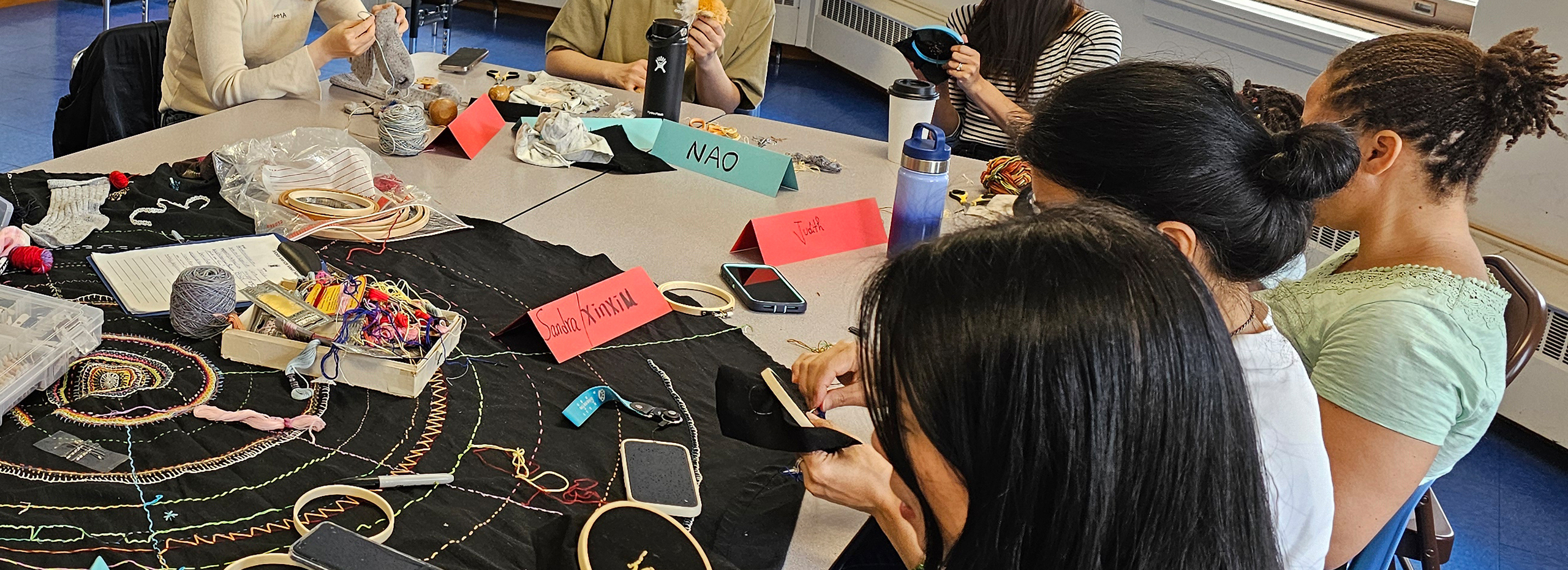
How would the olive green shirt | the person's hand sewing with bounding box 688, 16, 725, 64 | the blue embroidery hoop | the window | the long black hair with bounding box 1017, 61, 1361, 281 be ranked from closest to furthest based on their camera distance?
the long black hair with bounding box 1017, 61, 1361, 281 → the blue embroidery hoop → the person's hand sewing with bounding box 688, 16, 725, 64 → the olive green shirt → the window

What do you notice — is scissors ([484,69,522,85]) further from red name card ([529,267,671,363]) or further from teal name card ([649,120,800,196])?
red name card ([529,267,671,363])

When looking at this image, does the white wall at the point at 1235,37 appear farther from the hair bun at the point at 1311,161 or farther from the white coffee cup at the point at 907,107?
the hair bun at the point at 1311,161

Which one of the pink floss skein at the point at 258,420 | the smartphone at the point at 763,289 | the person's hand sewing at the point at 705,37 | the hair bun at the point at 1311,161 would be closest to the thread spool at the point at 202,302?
the pink floss skein at the point at 258,420

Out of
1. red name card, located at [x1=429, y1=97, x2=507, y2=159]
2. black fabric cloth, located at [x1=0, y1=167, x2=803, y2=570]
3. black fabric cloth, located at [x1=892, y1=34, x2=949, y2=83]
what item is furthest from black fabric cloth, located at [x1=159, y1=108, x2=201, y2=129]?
black fabric cloth, located at [x1=892, y1=34, x2=949, y2=83]

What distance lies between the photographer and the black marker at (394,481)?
3.58ft

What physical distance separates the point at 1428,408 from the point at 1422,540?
42cm

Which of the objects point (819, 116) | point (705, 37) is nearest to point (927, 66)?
point (705, 37)

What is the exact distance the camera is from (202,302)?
128 centimetres

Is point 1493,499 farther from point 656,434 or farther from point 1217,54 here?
point 656,434

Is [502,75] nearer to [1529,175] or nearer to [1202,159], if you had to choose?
[1202,159]

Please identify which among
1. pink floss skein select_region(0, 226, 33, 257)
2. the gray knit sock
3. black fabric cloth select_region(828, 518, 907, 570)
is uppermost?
the gray knit sock

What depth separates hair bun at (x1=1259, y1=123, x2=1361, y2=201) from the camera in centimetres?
119

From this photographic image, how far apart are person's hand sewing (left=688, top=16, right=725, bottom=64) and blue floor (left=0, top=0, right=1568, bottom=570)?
6.54 ft

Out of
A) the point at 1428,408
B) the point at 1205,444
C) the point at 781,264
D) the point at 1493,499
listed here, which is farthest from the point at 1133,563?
the point at 1493,499
